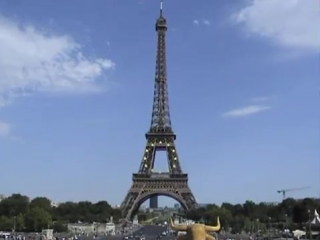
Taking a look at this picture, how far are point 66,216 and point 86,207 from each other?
338 inches

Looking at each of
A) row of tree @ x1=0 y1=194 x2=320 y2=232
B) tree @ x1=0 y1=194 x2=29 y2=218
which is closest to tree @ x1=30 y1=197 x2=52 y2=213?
row of tree @ x1=0 y1=194 x2=320 y2=232

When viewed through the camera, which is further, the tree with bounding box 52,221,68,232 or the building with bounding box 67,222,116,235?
the building with bounding box 67,222,116,235

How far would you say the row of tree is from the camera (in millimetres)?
76688

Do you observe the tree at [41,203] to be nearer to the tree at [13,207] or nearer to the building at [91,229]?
the tree at [13,207]

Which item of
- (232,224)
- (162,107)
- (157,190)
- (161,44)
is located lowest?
(232,224)

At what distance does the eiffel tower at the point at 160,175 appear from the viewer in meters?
85.4

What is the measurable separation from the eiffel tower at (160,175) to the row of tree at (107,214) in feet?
12.4

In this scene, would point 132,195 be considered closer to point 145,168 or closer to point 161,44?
point 145,168

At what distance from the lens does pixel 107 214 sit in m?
103

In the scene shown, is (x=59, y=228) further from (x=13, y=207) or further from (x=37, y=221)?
(x=13, y=207)

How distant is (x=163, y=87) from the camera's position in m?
89.5

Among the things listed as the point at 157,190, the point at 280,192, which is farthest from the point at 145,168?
the point at 280,192

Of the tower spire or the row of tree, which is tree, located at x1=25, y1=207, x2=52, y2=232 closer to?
the row of tree

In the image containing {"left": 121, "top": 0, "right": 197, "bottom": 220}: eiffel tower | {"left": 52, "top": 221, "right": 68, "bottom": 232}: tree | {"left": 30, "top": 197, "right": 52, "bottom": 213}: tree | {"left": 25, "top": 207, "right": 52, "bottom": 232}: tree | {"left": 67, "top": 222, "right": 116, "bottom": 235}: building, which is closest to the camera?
{"left": 25, "top": 207, "right": 52, "bottom": 232}: tree
